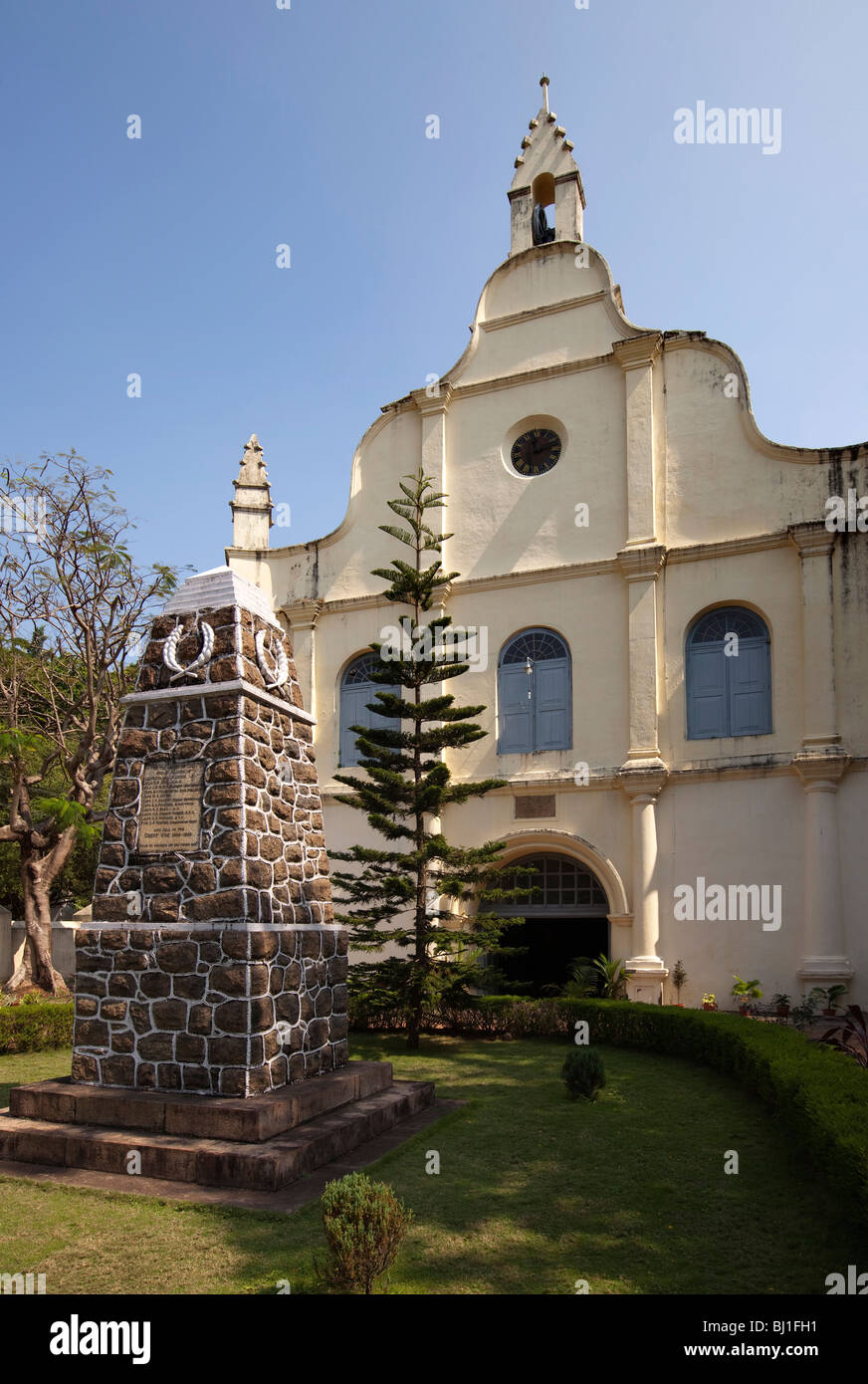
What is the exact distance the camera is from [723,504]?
14852mm

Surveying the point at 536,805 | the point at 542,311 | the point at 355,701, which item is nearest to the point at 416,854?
the point at 536,805

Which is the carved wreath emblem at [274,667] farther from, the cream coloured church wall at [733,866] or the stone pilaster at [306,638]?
the stone pilaster at [306,638]

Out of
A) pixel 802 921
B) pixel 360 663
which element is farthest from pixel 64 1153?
pixel 360 663

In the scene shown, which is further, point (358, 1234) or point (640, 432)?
point (640, 432)

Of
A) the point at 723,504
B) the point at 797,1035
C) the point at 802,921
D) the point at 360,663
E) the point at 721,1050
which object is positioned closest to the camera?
the point at 797,1035

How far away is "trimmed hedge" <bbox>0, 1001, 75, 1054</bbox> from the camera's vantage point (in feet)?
39.2

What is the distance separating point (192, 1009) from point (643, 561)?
34.4 feet

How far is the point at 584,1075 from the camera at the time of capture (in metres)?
8.73

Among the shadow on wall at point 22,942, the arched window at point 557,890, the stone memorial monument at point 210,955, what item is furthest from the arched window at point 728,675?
the shadow on wall at point 22,942

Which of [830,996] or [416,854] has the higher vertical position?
[416,854]

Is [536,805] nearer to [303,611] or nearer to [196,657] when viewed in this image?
[303,611]
